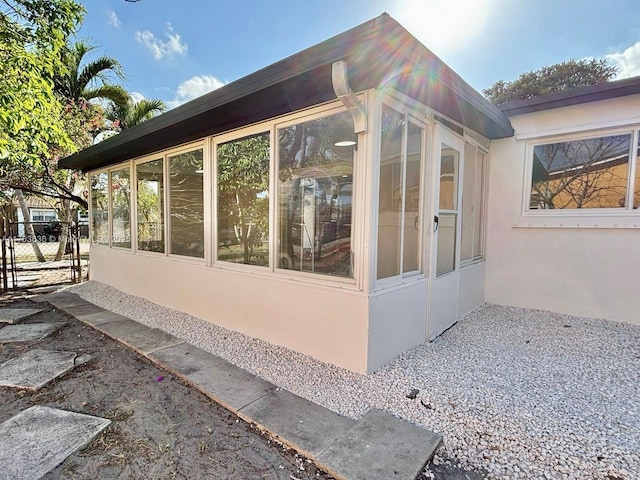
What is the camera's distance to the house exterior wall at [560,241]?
13.5 feet

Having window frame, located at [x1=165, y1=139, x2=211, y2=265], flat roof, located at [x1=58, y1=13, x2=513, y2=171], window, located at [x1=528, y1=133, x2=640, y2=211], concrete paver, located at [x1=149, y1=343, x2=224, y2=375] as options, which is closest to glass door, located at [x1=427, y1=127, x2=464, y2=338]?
flat roof, located at [x1=58, y1=13, x2=513, y2=171]

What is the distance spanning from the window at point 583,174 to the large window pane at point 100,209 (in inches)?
296

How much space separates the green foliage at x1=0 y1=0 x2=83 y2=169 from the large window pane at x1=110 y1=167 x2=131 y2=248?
1202 mm

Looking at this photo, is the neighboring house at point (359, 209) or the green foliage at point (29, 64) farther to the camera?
the green foliage at point (29, 64)

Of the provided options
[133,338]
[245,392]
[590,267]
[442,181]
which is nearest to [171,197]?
[133,338]

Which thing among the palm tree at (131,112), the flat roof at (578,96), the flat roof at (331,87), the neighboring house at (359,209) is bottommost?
the neighboring house at (359,209)

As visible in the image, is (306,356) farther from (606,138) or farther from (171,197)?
(606,138)

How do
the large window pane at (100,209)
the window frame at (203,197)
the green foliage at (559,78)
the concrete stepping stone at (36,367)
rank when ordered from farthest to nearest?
the green foliage at (559,78), the large window pane at (100,209), the window frame at (203,197), the concrete stepping stone at (36,367)

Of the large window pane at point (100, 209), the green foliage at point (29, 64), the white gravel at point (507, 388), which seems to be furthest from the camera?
the large window pane at point (100, 209)

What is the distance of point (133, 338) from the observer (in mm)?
3664

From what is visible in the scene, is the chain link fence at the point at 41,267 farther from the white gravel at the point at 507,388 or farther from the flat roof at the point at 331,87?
the white gravel at the point at 507,388

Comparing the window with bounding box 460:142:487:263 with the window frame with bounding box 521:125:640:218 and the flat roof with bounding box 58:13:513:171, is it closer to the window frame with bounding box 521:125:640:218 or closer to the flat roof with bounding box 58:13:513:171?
the flat roof with bounding box 58:13:513:171

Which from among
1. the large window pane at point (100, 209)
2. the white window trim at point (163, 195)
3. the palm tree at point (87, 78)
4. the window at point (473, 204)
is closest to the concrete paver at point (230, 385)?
the white window trim at point (163, 195)

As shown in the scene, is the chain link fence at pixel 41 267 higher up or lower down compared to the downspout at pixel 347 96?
lower down
